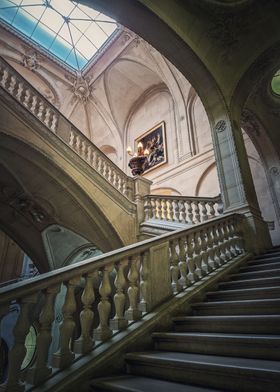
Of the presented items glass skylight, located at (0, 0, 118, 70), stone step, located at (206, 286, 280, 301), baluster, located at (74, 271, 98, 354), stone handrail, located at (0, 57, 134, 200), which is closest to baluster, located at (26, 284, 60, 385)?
baluster, located at (74, 271, 98, 354)

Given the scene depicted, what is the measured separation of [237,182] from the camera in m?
5.82

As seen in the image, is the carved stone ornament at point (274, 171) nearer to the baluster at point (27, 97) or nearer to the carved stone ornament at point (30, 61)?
the baluster at point (27, 97)

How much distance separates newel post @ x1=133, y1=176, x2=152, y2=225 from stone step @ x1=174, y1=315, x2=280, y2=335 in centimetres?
431

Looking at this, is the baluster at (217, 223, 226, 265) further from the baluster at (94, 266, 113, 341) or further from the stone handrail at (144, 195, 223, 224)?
the baluster at (94, 266, 113, 341)

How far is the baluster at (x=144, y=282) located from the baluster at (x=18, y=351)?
4.21 feet

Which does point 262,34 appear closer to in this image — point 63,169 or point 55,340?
point 63,169

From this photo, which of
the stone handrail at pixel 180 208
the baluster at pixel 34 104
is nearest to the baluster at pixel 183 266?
the stone handrail at pixel 180 208

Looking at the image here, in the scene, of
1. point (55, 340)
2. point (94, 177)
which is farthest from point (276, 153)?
point (55, 340)

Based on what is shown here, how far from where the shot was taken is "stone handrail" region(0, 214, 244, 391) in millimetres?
1905

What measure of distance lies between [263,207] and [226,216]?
4.86m

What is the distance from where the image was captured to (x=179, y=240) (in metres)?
3.68

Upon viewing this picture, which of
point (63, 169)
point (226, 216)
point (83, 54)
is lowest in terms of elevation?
point (226, 216)

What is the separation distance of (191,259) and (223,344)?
5.35 ft

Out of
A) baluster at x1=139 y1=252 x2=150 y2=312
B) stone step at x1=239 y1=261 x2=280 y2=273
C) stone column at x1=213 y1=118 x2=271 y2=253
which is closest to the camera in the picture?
baluster at x1=139 y1=252 x2=150 y2=312
